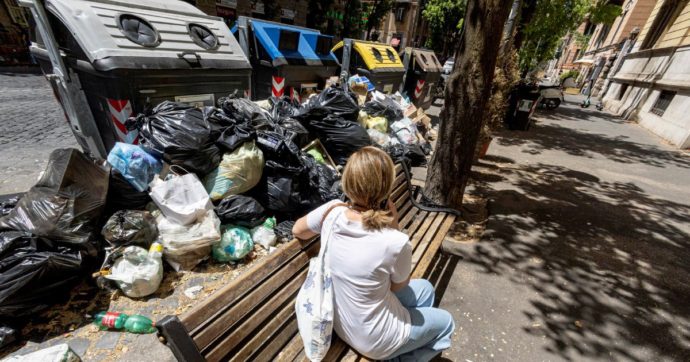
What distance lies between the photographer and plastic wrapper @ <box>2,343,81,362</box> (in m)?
1.59

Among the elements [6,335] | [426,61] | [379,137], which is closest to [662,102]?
[426,61]

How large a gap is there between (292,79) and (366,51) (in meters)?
2.41

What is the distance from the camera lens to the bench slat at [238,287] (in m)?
1.16

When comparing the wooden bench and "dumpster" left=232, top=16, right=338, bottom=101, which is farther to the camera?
"dumpster" left=232, top=16, right=338, bottom=101

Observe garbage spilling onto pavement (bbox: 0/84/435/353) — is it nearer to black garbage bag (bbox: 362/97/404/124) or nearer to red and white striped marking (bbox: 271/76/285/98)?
red and white striped marking (bbox: 271/76/285/98)

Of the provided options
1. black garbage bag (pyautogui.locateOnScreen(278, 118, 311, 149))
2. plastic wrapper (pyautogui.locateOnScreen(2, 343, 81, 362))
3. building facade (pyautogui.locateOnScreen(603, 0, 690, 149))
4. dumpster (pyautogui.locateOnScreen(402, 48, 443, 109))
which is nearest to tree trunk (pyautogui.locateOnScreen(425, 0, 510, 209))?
black garbage bag (pyautogui.locateOnScreen(278, 118, 311, 149))

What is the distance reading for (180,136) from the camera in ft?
8.02

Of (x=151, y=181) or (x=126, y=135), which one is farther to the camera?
(x=126, y=135)

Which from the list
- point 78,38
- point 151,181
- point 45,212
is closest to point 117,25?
point 78,38

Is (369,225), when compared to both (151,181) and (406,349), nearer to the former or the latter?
(406,349)

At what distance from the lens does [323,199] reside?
3.19m

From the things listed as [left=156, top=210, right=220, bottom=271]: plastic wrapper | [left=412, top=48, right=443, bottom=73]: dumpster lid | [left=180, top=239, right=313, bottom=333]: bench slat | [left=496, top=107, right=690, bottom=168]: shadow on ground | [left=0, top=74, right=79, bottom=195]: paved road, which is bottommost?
[left=496, top=107, right=690, bottom=168]: shadow on ground

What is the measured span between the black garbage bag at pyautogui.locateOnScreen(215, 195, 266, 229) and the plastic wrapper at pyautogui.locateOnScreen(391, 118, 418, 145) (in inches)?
123

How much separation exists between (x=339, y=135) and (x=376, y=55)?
405 cm
